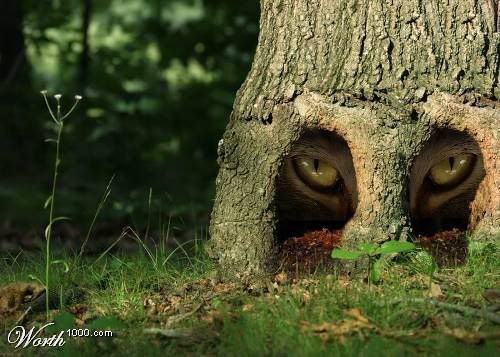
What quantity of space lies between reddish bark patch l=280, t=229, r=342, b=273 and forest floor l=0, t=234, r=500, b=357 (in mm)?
117

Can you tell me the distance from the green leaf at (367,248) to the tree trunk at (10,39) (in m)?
6.41

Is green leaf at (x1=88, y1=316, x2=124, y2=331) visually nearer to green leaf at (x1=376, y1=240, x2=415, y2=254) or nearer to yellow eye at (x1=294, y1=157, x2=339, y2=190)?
green leaf at (x1=376, y1=240, x2=415, y2=254)

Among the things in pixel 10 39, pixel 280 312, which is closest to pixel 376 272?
pixel 280 312

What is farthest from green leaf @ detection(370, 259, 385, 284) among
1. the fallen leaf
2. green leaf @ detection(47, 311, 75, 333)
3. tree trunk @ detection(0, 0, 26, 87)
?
tree trunk @ detection(0, 0, 26, 87)

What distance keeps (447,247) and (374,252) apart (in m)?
0.61

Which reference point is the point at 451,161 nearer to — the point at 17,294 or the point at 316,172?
the point at 316,172

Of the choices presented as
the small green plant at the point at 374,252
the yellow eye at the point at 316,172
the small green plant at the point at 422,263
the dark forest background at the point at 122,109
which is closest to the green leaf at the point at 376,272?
the small green plant at the point at 374,252

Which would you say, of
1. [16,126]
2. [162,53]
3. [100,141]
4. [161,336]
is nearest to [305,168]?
[161,336]

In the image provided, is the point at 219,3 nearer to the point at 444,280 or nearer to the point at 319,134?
the point at 319,134

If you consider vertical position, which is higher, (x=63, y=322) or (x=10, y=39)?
(x=10, y=39)

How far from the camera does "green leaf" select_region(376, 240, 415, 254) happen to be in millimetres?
3723

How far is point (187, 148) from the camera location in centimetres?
958

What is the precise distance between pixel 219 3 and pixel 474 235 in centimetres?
612

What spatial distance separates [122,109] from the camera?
8641 mm
